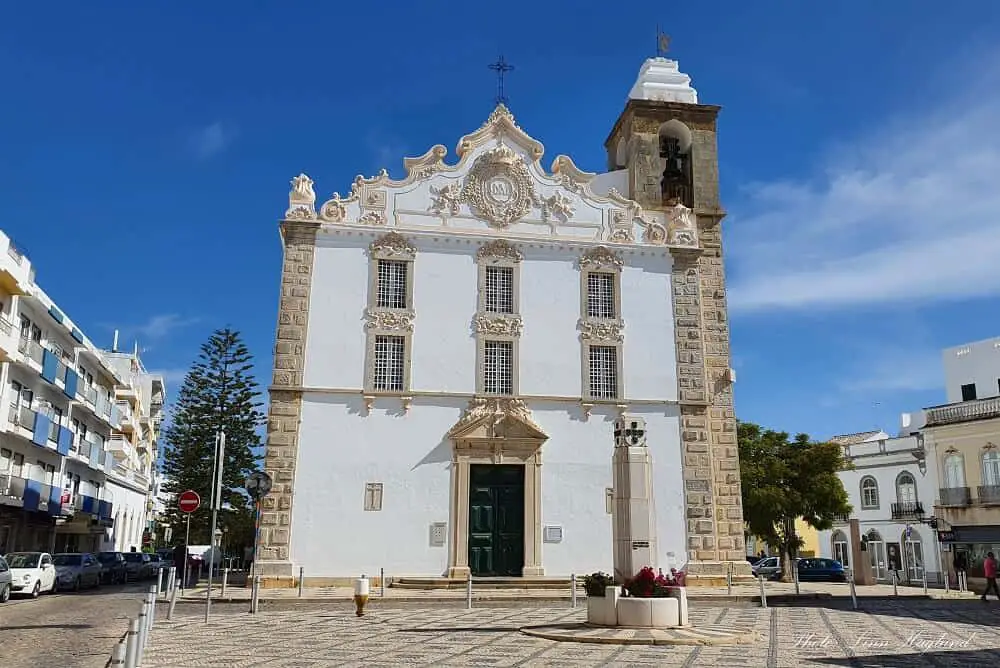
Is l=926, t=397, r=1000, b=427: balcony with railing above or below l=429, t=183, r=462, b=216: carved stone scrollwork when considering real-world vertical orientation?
below

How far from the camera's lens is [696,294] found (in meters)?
25.0

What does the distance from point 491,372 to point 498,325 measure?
4.20 ft

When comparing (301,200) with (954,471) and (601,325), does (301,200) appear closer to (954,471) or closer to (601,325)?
(601,325)

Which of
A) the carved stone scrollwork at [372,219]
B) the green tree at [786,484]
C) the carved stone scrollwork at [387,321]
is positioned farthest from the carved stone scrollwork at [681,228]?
the green tree at [786,484]

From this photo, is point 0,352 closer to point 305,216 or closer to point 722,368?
point 305,216

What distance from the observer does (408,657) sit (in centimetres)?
1095

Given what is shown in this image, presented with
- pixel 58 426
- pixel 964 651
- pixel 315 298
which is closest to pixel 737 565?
pixel 964 651

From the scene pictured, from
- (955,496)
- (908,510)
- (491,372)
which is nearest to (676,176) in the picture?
(491,372)

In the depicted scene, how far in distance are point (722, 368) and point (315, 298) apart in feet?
37.4

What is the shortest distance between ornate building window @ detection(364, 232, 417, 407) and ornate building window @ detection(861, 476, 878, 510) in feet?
100

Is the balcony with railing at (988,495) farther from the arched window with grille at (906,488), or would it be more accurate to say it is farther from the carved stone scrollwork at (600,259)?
the carved stone scrollwork at (600,259)

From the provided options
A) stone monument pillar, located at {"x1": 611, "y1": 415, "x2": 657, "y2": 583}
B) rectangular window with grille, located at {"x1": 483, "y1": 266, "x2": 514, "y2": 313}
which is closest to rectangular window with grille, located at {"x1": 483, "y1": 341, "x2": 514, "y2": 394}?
rectangular window with grille, located at {"x1": 483, "y1": 266, "x2": 514, "y2": 313}

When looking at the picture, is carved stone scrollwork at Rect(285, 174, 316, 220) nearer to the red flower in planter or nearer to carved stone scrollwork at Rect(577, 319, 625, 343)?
carved stone scrollwork at Rect(577, 319, 625, 343)

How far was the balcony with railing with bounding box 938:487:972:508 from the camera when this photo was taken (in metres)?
36.7
